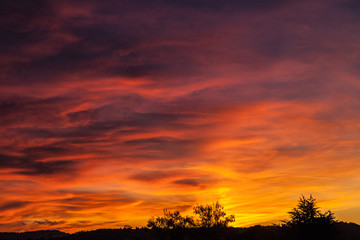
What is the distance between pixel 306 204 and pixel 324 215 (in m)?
4.24

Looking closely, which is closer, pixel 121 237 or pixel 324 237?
pixel 324 237

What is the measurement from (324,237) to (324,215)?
4.76 metres

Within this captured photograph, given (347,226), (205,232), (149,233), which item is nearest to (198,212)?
(205,232)

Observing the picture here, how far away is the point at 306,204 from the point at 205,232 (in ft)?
81.1

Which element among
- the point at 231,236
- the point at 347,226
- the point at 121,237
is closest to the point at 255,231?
the point at 231,236

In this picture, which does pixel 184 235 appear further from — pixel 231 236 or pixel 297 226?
pixel 297 226

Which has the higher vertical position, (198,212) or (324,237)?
(198,212)

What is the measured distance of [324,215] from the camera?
93.1 m

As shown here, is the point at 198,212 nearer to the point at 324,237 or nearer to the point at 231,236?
the point at 231,236

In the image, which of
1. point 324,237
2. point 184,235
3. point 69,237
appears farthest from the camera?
point 69,237

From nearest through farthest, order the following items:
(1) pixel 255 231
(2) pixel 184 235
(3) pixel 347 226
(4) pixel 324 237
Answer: (4) pixel 324 237, (2) pixel 184 235, (1) pixel 255 231, (3) pixel 347 226

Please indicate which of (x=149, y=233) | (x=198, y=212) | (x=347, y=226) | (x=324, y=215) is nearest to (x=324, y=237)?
(x=324, y=215)

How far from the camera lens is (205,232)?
343 ft

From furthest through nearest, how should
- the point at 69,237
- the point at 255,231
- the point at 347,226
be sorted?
the point at 347,226
the point at 69,237
the point at 255,231
